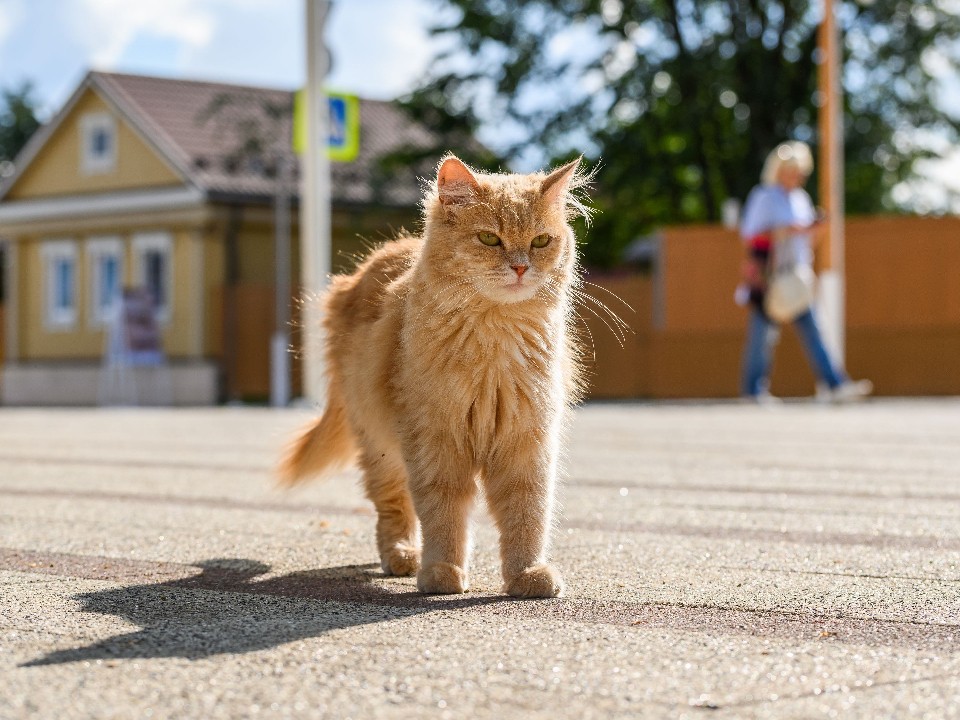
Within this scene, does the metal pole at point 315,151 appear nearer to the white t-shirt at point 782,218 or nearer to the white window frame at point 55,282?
the white t-shirt at point 782,218

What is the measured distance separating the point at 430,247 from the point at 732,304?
17.8 metres

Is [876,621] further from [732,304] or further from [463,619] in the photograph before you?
[732,304]

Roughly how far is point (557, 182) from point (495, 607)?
4.26 feet

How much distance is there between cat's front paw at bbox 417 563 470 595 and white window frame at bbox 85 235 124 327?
29.9m

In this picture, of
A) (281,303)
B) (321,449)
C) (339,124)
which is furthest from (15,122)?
(321,449)

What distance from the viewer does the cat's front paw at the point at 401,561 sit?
14.4 ft

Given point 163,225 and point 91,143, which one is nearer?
point 163,225

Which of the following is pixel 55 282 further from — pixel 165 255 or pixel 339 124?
pixel 339 124

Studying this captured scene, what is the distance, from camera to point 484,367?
397 cm

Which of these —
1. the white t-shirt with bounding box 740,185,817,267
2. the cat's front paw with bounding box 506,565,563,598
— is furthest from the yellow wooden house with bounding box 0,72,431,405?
the cat's front paw with bounding box 506,565,563,598

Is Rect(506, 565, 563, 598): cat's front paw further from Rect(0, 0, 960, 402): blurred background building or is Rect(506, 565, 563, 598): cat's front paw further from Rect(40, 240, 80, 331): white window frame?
Rect(40, 240, 80, 331): white window frame

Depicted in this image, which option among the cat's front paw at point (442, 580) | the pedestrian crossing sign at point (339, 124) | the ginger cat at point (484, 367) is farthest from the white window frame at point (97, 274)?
the cat's front paw at point (442, 580)

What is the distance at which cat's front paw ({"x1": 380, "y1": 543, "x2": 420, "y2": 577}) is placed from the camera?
4.38m

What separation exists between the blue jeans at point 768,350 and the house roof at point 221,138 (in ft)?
55.4
